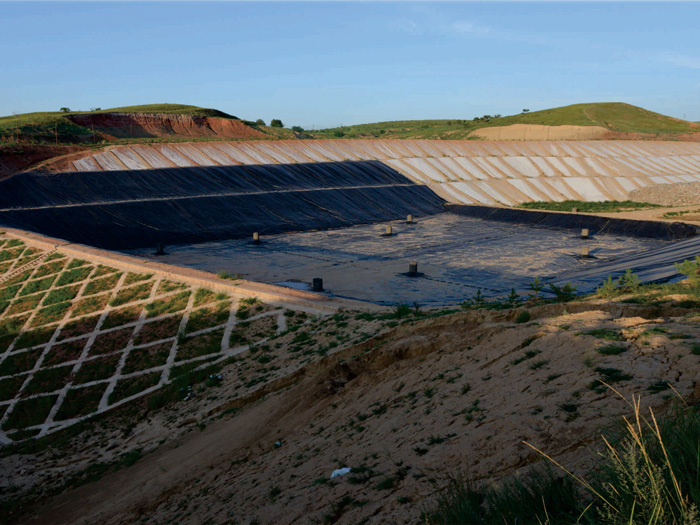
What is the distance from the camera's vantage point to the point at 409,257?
964 inches

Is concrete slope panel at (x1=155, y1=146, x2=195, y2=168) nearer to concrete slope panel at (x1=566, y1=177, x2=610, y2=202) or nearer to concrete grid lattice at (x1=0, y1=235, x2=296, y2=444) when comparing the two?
concrete grid lattice at (x1=0, y1=235, x2=296, y2=444)

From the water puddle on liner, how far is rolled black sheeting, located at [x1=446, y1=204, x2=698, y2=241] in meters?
0.91

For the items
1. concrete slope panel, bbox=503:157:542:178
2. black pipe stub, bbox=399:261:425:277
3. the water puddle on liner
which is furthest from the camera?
concrete slope panel, bbox=503:157:542:178

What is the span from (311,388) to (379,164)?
36.5 m

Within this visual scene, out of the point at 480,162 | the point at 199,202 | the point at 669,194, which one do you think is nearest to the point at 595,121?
the point at 480,162

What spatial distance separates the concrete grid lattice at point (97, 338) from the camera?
13.0 meters

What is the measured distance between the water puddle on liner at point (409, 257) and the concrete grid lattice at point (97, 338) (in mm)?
4570

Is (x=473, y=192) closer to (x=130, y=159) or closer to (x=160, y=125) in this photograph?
(x=130, y=159)

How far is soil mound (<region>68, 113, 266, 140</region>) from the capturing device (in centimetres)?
5534

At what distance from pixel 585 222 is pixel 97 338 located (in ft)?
89.3

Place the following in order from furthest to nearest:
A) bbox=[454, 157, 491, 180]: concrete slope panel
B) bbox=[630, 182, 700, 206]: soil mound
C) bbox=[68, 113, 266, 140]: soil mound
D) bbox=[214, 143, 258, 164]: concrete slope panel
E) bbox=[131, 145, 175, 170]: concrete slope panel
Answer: bbox=[68, 113, 266, 140]: soil mound
bbox=[454, 157, 491, 180]: concrete slope panel
bbox=[630, 182, 700, 206]: soil mound
bbox=[214, 143, 258, 164]: concrete slope panel
bbox=[131, 145, 175, 170]: concrete slope panel

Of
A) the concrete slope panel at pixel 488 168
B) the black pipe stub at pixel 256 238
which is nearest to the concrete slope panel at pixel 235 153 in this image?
the black pipe stub at pixel 256 238

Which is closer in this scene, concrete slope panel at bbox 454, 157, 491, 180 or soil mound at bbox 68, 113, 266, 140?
concrete slope panel at bbox 454, 157, 491, 180

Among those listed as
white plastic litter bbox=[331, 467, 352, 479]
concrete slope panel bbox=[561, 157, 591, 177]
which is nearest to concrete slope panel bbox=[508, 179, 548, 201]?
concrete slope panel bbox=[561, 157, 591, 177]
